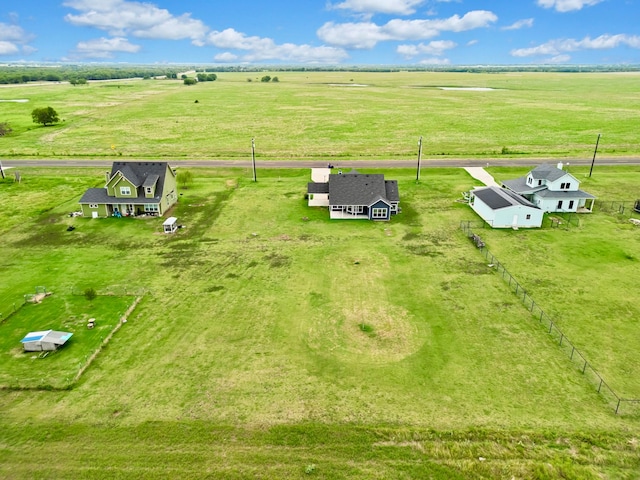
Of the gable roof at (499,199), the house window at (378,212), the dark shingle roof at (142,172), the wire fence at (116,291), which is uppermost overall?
the dark shingle roof at (142,172)

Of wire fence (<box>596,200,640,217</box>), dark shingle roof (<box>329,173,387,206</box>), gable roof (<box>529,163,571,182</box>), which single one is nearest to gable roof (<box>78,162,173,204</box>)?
dark shingle roof (<box>329,173,387,206</box>)

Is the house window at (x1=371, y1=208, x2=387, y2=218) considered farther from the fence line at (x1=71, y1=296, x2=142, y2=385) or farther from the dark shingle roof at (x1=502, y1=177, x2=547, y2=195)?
the fence line at (x1=71, y1=296, x2=142, y2=385)

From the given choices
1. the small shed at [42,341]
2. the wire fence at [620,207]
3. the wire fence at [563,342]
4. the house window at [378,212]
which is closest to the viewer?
the wire fence at [563,342]

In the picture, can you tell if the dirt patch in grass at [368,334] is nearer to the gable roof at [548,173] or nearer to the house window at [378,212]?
the house window at [378,212]

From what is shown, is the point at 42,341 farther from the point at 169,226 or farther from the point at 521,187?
the point at 521,187

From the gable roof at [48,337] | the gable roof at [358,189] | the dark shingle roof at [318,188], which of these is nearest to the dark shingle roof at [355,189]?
the gable roof at [358,189]

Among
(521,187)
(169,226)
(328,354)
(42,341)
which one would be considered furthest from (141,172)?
(521,187)
